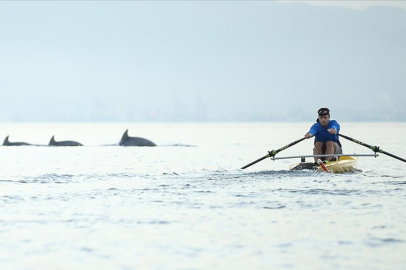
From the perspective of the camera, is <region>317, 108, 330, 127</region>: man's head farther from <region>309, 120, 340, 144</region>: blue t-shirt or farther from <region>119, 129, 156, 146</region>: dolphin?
<region>119, 129, 156, 146</region>: dolphin

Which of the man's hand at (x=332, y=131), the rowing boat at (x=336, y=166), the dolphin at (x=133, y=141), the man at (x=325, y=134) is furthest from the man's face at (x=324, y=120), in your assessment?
the dolphin at (x=133, y=141)

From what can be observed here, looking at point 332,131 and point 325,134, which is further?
point 325,134

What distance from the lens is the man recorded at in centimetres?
2428

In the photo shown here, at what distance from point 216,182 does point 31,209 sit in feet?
24.4

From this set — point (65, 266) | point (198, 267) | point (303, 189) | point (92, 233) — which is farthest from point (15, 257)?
point (303, 189)

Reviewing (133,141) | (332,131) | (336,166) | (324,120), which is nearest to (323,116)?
(324,120)

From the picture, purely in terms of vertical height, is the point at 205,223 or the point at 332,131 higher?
the point at 332,131

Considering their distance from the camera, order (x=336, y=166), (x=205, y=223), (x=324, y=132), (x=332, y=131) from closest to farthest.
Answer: (x=205, y=223)
(x=332, y=131)
(x=336, y=166)
(x=324, y=132)

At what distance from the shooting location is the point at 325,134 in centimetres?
2472

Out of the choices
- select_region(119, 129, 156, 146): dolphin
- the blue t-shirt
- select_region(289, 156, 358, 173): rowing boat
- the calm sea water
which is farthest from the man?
select_region(119, 129, 156, 146): dolphin

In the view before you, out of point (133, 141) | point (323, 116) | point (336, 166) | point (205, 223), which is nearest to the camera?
point (205, 223)

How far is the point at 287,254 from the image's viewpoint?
10.8 metres

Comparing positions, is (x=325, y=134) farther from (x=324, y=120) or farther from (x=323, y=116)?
(x=323, y=116)

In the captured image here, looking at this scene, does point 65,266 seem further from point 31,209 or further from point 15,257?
point 31,209
